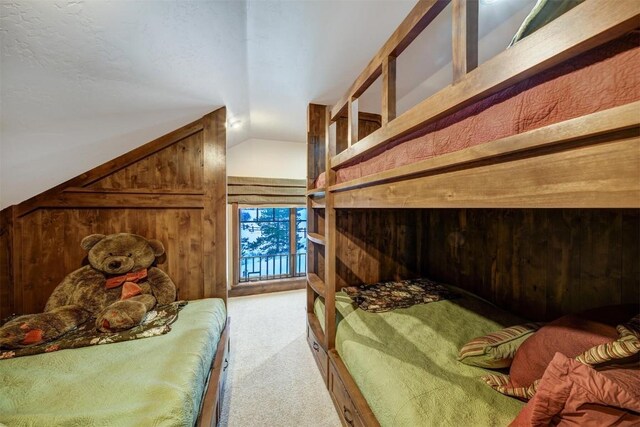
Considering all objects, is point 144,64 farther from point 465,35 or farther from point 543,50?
point 543,50

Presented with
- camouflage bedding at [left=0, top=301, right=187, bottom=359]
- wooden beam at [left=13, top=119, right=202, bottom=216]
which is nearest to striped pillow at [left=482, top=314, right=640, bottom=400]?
camouflage bedding at [left=0, top=301, right=187, bottom=359]

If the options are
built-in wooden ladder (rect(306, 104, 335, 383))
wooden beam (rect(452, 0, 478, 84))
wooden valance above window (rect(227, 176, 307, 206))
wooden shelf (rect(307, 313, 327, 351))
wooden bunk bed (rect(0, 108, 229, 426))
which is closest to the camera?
wooden beam (rect(452, 0, 478, 84))

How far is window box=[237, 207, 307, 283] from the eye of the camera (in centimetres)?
364

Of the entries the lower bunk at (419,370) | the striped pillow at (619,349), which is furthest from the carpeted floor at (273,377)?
the striped pillow at (619,349)

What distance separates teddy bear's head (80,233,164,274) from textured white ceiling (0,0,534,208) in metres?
0.54

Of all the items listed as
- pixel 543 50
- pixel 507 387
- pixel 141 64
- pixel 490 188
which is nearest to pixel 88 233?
pixel 141 64

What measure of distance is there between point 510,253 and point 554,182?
1.76m

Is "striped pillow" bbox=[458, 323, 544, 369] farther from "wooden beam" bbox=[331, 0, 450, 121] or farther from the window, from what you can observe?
the window

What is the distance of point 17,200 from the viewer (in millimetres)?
1715

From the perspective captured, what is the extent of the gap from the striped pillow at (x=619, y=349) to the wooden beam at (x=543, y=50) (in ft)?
3.09

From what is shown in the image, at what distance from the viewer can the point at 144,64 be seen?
119 centimetres

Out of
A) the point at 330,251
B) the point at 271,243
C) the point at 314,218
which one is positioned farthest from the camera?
the point at 271,243

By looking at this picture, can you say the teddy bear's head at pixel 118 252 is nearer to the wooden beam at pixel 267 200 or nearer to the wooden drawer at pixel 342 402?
the wooden beam at pixel 267 200

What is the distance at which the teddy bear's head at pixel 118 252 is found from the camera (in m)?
1.81
